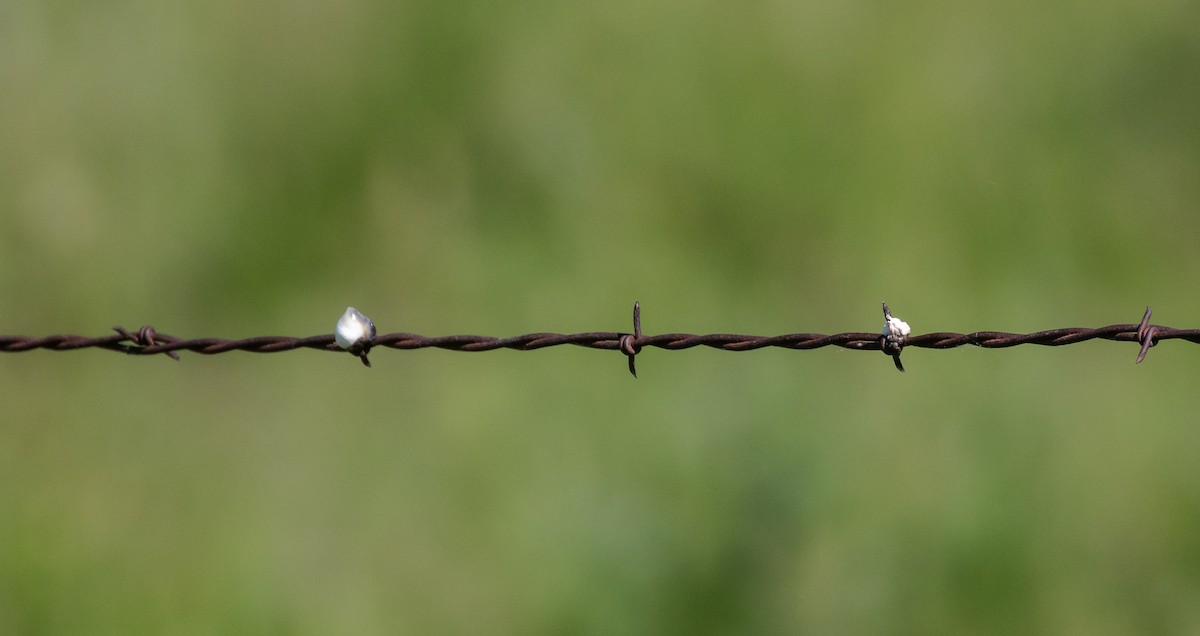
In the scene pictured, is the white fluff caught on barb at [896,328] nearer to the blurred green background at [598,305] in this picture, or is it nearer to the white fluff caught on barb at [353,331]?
the white fluff caught on barb at [353,331]

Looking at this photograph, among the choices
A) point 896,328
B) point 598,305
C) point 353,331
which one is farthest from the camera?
point 598,305

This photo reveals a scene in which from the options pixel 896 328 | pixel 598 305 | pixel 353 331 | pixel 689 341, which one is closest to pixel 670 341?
pixel 689 341

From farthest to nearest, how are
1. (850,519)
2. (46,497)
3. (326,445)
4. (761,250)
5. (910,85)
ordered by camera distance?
(910,85) < (761,250) < (326,445) < (46,497) < (850,519)

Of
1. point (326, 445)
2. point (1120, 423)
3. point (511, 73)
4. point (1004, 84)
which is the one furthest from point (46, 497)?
point (1004, 84)

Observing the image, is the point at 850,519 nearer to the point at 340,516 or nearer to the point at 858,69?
the point at 340,516

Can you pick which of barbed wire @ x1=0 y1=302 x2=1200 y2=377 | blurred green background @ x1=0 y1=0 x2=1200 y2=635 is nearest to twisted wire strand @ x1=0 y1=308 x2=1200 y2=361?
barbed wire @ x1=0 y1=302 x2=1200 y2=377

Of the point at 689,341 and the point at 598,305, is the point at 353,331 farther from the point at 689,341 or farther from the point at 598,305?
the point at 598,305
